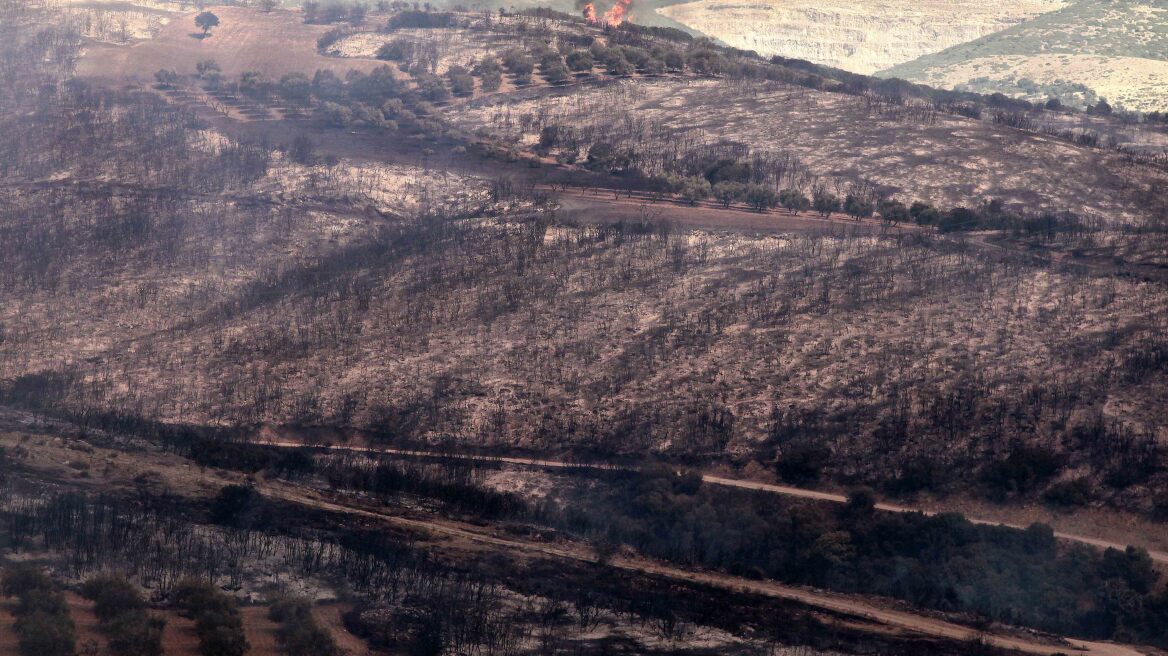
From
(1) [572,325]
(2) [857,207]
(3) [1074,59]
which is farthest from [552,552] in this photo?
(3) [1074,59]

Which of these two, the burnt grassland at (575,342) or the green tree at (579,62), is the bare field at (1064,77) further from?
the green tree at (579,62)

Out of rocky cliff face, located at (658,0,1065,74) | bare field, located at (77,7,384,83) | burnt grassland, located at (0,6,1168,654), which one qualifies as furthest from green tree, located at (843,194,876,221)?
rocky cliff face, located at (658,0,1065,74)

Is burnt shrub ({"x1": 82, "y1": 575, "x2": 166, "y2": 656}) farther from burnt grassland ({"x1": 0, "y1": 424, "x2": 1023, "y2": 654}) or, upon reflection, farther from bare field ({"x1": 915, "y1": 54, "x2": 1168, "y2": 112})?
bare field ({"x1": 915, "y1": 54, "x2": 1168, "y2": 112})

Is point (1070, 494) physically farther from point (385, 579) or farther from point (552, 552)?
point (385, 579)

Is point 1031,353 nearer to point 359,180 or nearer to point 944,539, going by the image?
point 944,539

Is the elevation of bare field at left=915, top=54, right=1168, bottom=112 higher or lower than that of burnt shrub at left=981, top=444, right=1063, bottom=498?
higher
